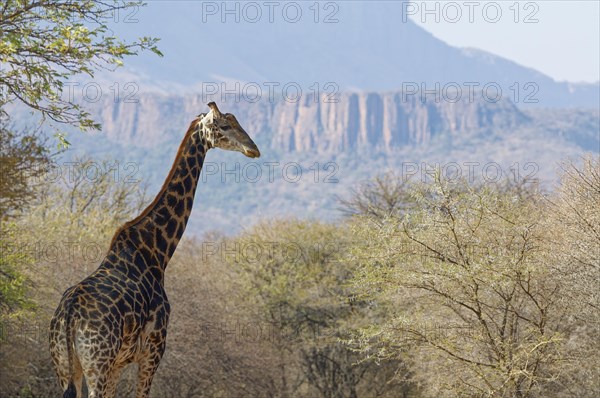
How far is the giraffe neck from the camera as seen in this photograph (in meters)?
11.9

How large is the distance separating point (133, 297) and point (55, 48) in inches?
153

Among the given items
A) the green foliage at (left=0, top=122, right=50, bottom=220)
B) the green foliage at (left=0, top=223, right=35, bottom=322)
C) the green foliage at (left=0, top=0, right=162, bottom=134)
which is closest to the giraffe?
the green foliage at (left=0, top=0, right=162, bottom=134)

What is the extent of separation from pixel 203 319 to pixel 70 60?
19372 millimetres

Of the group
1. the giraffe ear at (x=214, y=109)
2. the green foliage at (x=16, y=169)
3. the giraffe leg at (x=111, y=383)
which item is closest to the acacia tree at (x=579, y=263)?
the giraffe ear at (x=214, y=109)

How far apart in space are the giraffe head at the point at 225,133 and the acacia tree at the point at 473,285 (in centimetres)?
767

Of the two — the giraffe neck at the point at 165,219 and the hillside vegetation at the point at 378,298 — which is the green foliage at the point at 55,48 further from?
the hillside vegetation at the point at 378,298

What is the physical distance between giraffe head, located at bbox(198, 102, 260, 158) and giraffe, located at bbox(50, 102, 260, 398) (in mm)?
11

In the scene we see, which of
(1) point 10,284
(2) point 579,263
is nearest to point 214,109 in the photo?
(2) point 579,263

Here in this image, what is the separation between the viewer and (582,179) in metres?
21.2

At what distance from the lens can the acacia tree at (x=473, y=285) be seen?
19266 mm

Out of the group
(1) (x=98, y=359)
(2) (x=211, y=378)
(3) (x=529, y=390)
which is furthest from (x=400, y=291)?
(2) (x=211, y=378)

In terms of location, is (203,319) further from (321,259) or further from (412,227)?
(412,227)

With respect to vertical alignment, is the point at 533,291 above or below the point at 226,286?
above

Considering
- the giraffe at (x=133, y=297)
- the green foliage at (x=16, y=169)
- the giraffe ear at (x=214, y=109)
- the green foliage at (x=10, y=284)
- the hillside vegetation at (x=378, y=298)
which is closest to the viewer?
the giraffe at (x=133, y=297)
